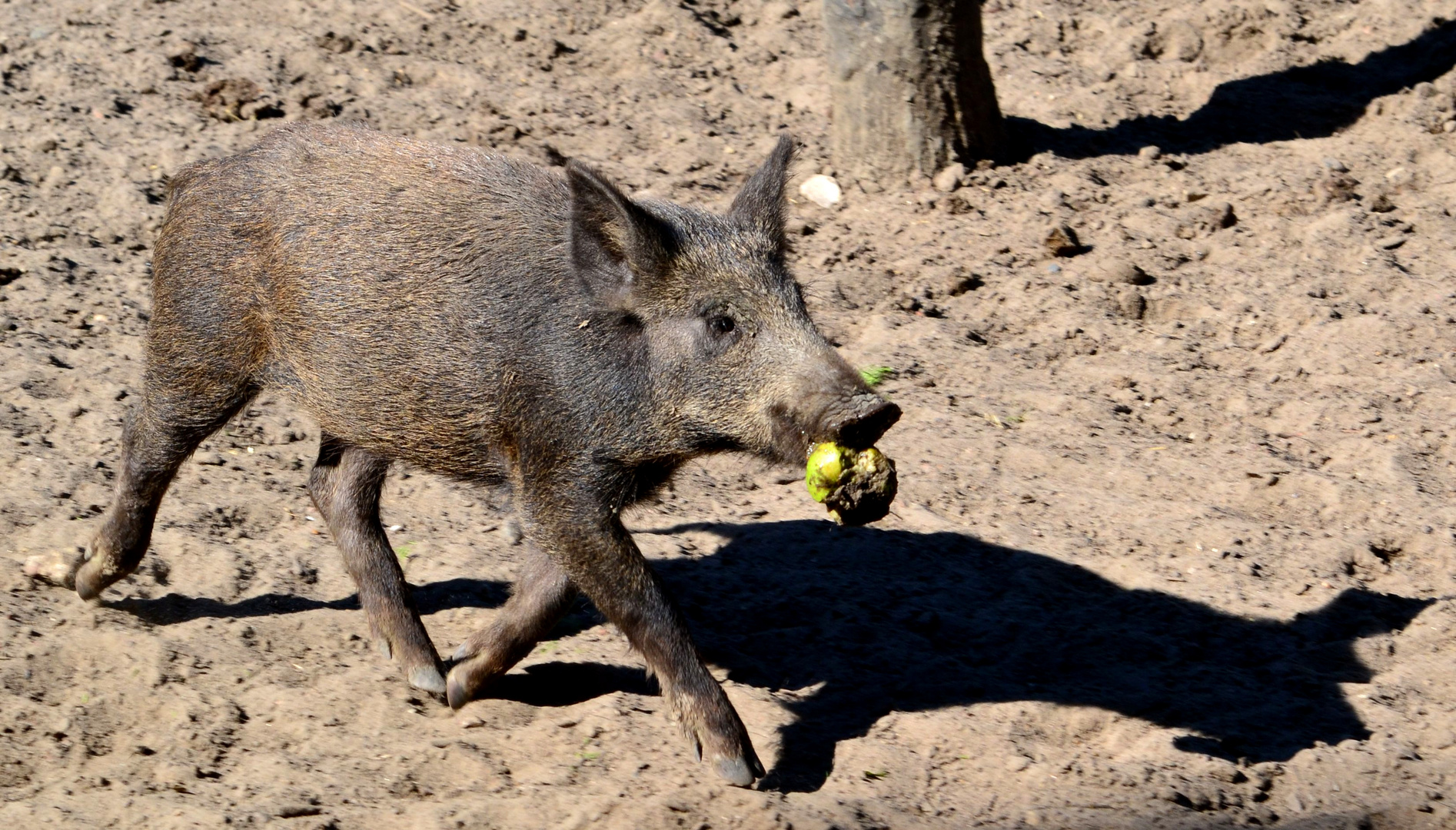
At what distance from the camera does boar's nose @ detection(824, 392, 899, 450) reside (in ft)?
12.7

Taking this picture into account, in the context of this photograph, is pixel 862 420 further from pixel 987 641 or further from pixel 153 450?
pixel 153 450

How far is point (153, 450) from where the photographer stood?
481cm

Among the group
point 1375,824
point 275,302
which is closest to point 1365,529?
point 1375,824

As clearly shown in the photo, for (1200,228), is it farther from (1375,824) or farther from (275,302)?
(275,302)

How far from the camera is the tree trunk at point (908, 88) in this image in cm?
747

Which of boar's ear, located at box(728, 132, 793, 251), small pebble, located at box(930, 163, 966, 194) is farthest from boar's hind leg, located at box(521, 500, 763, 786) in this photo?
small pebble, located at box(930, 163, 966, 194)

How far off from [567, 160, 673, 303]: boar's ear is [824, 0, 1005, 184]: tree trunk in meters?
3.61

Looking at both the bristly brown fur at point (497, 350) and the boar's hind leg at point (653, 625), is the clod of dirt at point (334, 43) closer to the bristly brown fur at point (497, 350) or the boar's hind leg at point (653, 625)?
the bristly brown fur at point (497, 350)

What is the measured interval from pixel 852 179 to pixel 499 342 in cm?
379

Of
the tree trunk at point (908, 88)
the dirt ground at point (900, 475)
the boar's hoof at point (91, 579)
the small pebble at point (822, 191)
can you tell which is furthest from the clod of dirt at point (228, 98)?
the boar's hoof at point (91, 579)

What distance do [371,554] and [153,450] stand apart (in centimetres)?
78

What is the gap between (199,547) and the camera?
5.14m

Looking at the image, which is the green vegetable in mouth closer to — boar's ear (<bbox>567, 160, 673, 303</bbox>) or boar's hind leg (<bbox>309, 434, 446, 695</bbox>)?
boar's ear (<bbox>567, 160, 673, 303</bbox>)

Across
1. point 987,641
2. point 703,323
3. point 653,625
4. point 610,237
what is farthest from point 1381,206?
point 653,625
